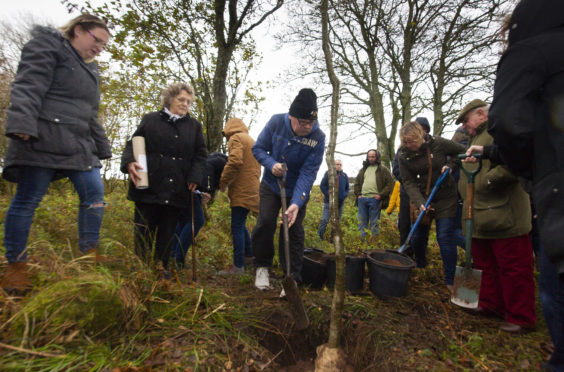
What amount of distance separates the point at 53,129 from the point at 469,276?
375cm

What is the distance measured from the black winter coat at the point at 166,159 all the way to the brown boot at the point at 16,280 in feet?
3.09

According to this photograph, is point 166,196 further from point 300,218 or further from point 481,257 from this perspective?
point 481,257

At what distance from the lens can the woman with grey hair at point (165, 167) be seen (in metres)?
2.62

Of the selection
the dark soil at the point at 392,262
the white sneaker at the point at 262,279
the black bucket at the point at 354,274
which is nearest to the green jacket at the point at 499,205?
the dark soil at the point at 392,262

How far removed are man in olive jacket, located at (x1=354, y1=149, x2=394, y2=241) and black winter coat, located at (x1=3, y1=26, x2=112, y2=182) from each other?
17.6 feet

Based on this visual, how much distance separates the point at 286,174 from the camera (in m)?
2.93

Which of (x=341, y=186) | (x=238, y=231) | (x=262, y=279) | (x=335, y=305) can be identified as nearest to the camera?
(x=335, y=305)

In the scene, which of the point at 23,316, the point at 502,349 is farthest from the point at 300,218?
the point at 23,316

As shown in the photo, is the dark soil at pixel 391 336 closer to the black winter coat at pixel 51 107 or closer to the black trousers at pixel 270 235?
the black trousers at pixel 270 235

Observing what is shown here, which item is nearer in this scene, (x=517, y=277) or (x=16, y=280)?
(x=16, y=280)

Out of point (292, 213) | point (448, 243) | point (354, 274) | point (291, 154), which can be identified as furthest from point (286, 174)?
point (448, 243)

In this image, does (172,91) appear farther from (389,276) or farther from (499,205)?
(499,205)

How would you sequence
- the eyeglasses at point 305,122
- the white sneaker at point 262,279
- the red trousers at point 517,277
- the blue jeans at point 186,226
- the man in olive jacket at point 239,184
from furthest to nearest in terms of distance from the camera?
1. the man in olive jacket at point 239,184
2. the blue jeans at point 186,226
3. the white sneaker at point 262,279
4. the eyeglasses at point 305,122
5. the red trousers at point 517,277

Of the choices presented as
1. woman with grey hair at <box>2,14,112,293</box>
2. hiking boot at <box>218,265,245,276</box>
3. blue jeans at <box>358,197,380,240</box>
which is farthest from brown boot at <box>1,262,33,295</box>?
blue jeans at <box>358,197,380,240</box>
